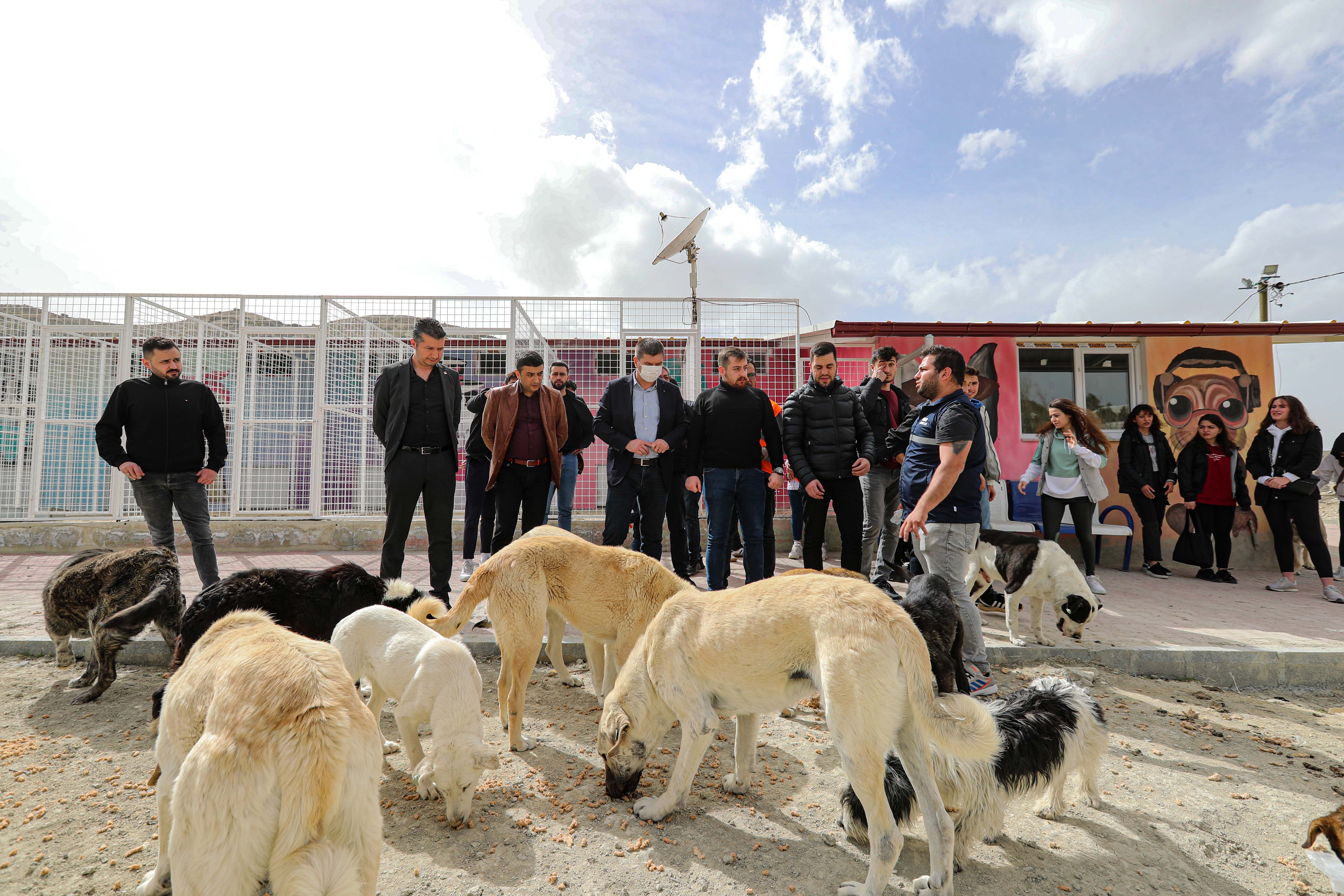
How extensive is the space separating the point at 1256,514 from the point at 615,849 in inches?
443

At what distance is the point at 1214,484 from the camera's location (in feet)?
26.2

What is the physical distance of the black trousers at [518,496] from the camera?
4.83m

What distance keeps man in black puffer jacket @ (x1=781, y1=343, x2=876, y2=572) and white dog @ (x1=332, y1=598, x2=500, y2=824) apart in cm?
307

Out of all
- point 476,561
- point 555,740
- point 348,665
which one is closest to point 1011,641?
point 555,740

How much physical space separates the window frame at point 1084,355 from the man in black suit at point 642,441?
22.7 ft

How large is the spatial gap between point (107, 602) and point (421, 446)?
2.11 meters

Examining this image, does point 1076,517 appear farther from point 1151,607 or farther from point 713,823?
point 713,823

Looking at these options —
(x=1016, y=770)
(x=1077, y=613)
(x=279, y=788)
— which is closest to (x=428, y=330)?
(x=279, y=788)

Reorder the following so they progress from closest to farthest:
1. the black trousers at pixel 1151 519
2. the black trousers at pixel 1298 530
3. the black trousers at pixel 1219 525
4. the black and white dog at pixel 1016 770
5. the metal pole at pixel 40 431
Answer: the black and white dog at pixel 1016 770 < the black trousers at pixel 1298 530 < the black trousers at pixel 1219 525 < the black trousers at pixel 1151 519 < the metal pole at pixel 40 431

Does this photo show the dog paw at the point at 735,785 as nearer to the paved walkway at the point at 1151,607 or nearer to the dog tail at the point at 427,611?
the dog tail at the point at 427,611

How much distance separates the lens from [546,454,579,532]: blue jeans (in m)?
6.73

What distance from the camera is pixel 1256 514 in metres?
8.84

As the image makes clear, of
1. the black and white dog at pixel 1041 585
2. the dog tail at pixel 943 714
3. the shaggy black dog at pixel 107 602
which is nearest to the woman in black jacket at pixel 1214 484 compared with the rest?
the black and white dog at pixel 1041 585

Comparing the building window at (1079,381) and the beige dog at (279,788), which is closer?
the beige dog at (279,788)
